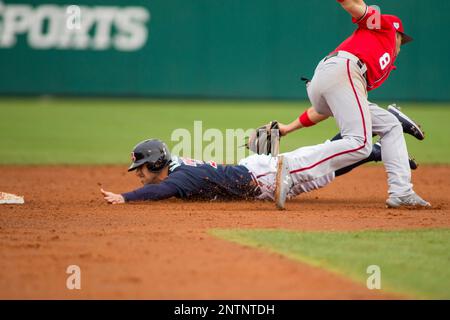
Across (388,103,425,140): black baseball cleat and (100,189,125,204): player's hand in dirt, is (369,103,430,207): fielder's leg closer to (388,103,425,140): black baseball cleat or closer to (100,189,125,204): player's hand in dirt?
(388,103,425,140): black baseball cleat

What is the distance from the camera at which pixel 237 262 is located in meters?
4.65

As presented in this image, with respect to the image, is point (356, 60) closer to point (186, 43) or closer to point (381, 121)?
point (381, 121)

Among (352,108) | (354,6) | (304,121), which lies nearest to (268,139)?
(304,121)

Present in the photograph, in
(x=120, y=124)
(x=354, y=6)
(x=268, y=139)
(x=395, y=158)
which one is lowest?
(x=395, y=158)

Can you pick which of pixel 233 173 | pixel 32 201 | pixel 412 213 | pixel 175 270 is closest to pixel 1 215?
Answer: pixel 32 201

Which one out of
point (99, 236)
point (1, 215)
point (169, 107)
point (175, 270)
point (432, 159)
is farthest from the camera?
point (169, 107)

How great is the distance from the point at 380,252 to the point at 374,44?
6.94 ft

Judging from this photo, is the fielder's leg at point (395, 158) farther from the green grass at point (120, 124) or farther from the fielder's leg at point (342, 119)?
the green grass at point (120, 124)

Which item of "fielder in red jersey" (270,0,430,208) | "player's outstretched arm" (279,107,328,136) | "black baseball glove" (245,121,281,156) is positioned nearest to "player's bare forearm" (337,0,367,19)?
"fielder in red jersey" (270,0,430,208)

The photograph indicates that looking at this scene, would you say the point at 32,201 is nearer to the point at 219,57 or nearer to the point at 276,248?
the point at 276,248

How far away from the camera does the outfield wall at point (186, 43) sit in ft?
58.8

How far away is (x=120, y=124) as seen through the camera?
48.5 feet
